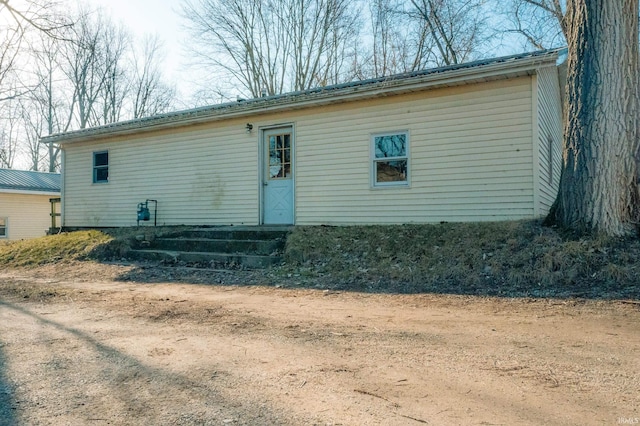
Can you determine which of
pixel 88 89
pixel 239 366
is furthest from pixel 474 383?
pixel 88 89

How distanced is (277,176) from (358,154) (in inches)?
88.2

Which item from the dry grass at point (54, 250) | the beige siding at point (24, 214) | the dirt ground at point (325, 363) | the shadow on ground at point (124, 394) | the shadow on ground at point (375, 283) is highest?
the beige siding at point (24, 214)

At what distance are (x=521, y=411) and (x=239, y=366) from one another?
1762 millimetres

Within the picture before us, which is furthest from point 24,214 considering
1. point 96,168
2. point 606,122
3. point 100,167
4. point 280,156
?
point 606,122

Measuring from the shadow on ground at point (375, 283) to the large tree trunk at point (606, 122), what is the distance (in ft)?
4.53

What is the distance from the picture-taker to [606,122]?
6191mm

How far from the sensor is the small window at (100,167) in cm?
1326

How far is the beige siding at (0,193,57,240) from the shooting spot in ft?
67.9

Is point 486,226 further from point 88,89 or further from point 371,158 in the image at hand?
point 88,89

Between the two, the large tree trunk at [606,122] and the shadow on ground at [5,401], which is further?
the large tree trunk at [606,122]

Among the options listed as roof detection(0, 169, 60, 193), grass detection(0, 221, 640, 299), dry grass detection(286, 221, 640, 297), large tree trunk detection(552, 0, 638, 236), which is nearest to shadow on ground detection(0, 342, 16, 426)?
grass detection(0, 221, 640, 299)

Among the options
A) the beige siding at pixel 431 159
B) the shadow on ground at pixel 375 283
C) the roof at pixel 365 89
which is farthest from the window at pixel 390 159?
the shadow on ground at pixel 375 283

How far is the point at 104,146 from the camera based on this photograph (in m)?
13.2

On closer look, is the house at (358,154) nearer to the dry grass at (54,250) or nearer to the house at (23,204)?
the dry grass at (54,250)
